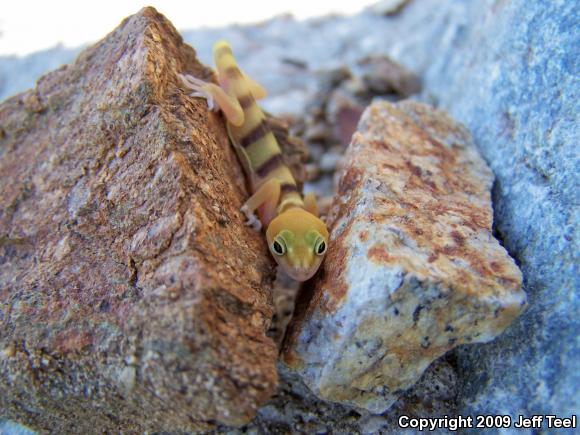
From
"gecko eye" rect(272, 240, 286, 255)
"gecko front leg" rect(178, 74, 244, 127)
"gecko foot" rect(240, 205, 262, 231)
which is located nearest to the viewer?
"gecko eye" rect(272, 240, 286, 255)

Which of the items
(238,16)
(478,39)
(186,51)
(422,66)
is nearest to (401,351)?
(186,51)

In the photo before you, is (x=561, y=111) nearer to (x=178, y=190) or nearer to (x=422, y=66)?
(x=178, y=190)

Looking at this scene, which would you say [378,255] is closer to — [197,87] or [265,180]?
[265,180]

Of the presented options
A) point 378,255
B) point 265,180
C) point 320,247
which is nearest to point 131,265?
point 320,247

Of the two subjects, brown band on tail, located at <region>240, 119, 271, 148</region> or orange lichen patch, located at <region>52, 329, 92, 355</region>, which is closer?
orange lichen patch, located at <region>52, 329, 92, 355</region>

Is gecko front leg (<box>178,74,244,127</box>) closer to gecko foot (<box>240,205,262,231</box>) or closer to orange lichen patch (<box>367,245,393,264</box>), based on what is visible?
gecko foot (<box>240,205,262,231</box>)

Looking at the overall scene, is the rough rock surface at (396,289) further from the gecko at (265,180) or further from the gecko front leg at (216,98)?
the gecko front leg at (216,98)

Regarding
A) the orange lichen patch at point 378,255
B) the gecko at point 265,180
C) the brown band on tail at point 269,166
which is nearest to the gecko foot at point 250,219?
the gecko at point 265,180

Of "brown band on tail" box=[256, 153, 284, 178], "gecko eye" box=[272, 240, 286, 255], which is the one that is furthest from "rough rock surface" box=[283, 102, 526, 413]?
"brown band on tail" box=[256, 153, 284, 178]
